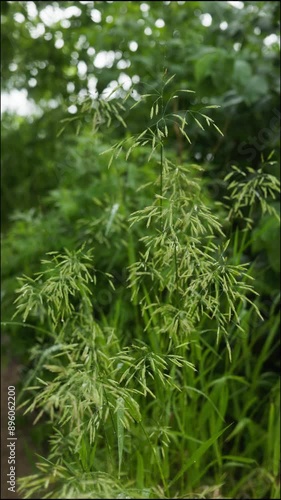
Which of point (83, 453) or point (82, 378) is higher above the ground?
point (82, 378)

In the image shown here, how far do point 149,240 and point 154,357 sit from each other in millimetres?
239

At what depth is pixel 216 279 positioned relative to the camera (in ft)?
4.49

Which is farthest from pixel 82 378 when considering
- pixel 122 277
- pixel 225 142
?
pixel 225 142

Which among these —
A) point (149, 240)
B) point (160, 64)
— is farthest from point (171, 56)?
point (149, 240)

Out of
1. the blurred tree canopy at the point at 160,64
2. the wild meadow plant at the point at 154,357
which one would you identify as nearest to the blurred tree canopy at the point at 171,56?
the blurred tree canopy at the point at 160,64

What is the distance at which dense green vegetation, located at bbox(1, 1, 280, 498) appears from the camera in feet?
5.19

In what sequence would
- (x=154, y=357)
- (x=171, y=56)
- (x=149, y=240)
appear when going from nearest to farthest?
(x=154, y=357), (x=149, y=240), (x=171, y=56)

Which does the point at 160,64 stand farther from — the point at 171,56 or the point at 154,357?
the point at 154,357

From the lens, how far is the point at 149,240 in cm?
150

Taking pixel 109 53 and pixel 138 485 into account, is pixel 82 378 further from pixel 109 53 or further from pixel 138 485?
pixel 109 53

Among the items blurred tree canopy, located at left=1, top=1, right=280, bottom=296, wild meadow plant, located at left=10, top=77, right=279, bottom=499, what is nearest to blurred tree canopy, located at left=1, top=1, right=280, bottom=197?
blurred tree canopy, located at left=1, top=1, right=280, bottom=296

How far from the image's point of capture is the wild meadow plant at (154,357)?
1.33 meters

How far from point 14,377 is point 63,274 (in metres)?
1.34

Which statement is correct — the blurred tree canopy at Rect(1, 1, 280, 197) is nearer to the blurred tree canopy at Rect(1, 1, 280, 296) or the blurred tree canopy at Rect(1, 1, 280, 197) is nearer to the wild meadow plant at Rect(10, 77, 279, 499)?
the blurred tree canopy at Rect(1, 1, 280, 296)
